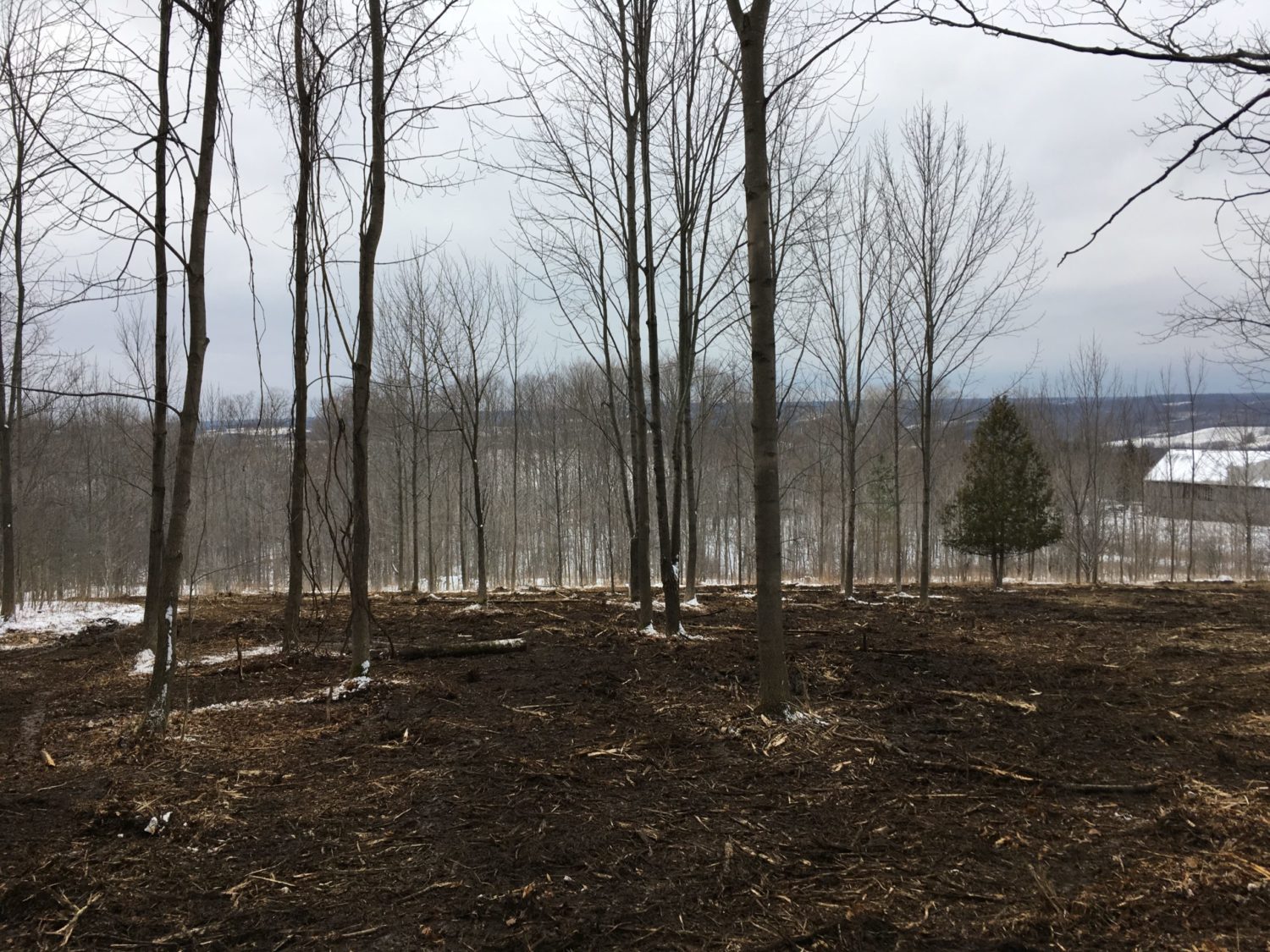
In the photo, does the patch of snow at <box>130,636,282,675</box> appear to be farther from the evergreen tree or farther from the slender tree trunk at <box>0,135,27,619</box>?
the evergreen tree

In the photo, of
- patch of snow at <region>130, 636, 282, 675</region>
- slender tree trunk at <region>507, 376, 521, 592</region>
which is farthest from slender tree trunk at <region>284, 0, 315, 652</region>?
slender tree trunk at <region>507, 376, 521, 592</region>

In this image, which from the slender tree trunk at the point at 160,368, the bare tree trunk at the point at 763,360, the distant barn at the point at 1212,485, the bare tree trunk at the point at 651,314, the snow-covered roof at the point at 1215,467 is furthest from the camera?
the snow-covered roof at the point at 1215,467

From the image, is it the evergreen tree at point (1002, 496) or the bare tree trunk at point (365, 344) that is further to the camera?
the evergreen tree at point (1002, 496)

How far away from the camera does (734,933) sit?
212cm

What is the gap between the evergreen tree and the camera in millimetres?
19672

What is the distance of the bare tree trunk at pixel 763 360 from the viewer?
4.20 meters

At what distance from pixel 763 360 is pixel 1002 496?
18.2 metres

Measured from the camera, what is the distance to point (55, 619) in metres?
11.2

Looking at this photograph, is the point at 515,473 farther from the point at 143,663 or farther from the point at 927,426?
the point at 143,663

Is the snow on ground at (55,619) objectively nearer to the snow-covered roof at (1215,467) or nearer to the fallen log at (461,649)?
the fallen log at (461,649)

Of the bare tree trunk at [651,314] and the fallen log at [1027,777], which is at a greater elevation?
the bare tree trunk at [651,314]

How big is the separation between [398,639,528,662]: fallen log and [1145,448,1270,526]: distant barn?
28.2 m

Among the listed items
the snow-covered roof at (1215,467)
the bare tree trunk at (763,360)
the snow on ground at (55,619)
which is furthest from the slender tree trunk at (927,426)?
the snow-covered roof at (1215,467)

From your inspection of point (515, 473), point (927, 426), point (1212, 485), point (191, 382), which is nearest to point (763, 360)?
point (191, 382)
